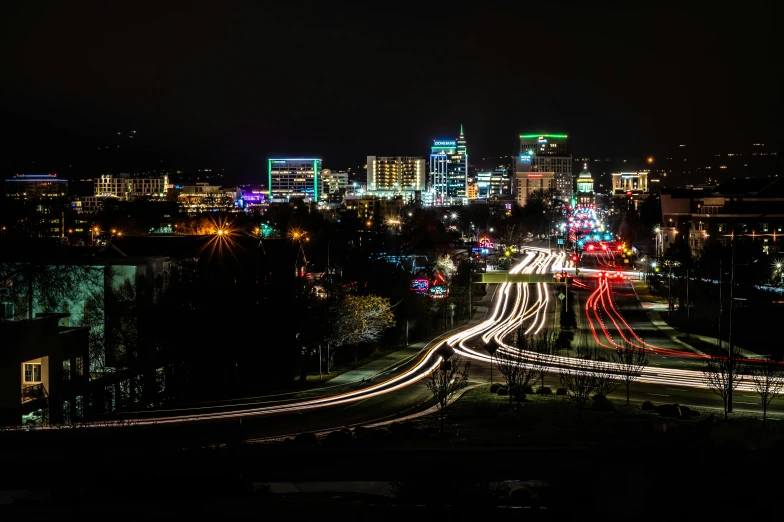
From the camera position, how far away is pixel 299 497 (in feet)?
43.3

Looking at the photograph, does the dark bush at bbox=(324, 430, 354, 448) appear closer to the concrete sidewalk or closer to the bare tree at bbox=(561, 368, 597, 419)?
the bare tree at bbox=(561, 368, 597, 419)

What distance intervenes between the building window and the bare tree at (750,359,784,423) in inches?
748

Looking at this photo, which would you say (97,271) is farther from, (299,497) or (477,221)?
(477,221)

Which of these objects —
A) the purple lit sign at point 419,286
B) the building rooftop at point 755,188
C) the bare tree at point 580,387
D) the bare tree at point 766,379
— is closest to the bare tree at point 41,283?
the purple lit sign at point 419,286

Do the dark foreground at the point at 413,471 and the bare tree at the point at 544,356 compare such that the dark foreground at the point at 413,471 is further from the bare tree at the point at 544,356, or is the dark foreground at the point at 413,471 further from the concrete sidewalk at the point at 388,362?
the concrete sidewalk at the point at 388,362

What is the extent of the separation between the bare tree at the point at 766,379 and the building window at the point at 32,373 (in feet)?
62.3

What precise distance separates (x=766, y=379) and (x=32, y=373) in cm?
1931

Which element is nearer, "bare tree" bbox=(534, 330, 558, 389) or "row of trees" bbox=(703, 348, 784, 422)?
"row of trees" bbox=(703, 348, 784, 422)

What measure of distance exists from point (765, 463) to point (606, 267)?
193ft

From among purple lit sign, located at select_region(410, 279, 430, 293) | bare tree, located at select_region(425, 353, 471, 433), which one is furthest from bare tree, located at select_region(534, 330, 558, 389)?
purple lit sign, located at select_region(410, 279, 430, 293)

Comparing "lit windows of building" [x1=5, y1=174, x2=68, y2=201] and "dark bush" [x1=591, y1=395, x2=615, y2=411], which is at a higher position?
"lit windows of building" [x1=5, y1=174, x2=68, y2=201]

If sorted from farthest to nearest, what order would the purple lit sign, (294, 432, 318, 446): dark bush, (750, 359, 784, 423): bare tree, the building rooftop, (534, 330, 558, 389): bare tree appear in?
the building rooftop < the purple lit sign < (534, 330, 558, 389): bare tree < (750, 359, 784, 423): bare tree < (294, 432, 318, 446): dark bush

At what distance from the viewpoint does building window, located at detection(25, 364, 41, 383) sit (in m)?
24.2

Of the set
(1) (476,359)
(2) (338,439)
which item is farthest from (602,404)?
(1) (476,359)
